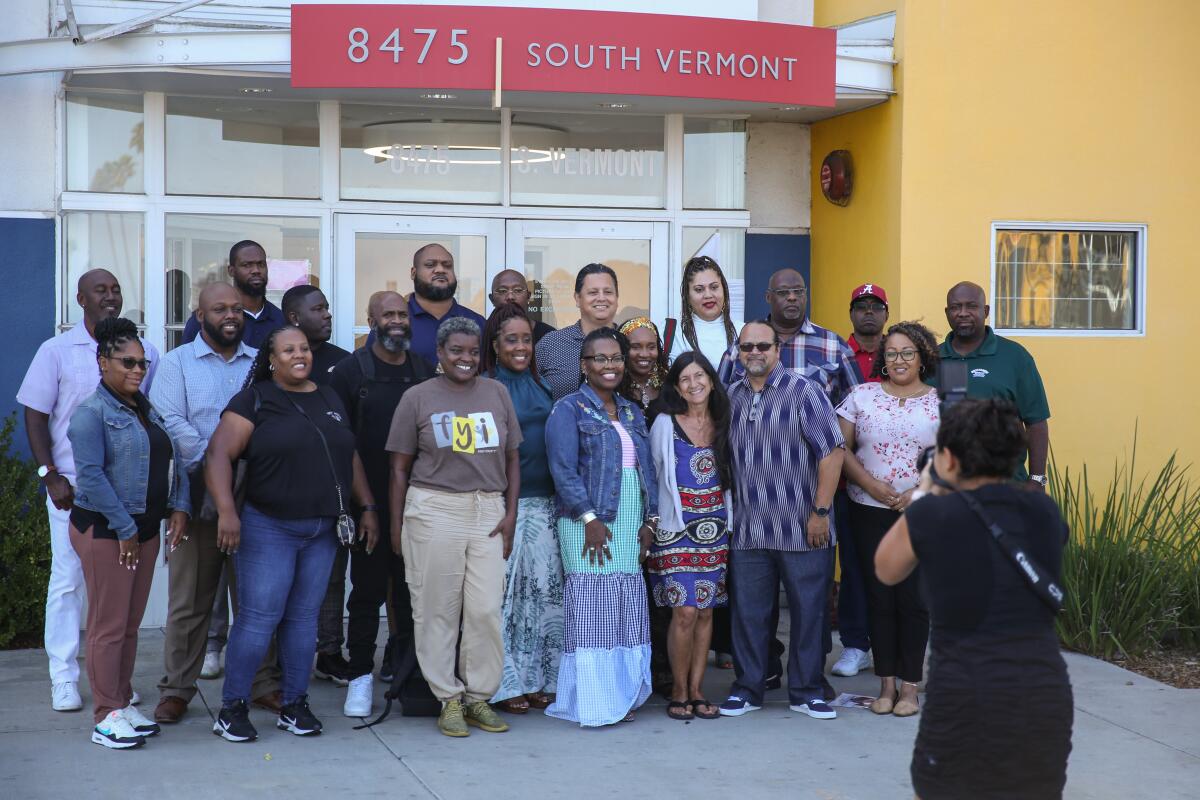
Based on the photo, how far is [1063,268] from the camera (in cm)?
917

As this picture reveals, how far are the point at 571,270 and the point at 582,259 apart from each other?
0.36ft

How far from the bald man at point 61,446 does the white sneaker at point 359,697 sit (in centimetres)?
127

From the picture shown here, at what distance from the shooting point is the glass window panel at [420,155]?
359 inches

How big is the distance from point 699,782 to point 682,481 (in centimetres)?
147

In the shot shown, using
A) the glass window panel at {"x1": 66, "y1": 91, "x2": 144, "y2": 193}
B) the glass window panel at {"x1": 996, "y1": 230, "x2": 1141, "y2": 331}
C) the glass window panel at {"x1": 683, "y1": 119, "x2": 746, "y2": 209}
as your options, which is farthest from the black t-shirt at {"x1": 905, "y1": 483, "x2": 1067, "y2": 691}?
Result: the glass window panel at {"x1": 66, "y1": 91, "x2": 144, "y2": 193}

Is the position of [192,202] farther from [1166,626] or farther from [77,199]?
[1166,626]

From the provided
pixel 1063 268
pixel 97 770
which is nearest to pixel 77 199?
pixel 97 770

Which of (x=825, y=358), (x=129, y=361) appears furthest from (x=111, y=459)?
(x=825, y=358)

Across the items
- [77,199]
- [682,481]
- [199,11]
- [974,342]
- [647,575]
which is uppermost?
[199,11]

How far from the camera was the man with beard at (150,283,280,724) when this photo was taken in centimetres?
620

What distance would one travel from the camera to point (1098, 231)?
30.0 feet

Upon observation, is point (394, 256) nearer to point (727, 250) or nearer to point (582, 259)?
point (582, 259)

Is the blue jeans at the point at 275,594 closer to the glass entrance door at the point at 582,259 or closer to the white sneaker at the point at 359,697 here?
the white sneaker at the point at 359,697

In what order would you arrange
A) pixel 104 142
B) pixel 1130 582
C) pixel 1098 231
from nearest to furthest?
pixel 1130 582, pixel 104 142, pixel 1098 231
